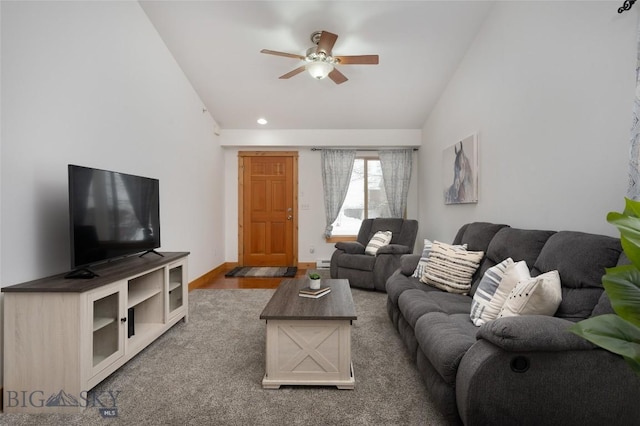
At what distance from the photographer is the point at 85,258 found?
181cm

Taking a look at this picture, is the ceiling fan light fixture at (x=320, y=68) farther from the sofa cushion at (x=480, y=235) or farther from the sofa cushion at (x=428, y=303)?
the sofa cushion at (x=428, y=303)

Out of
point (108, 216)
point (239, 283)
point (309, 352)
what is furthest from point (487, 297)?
point (239, 283)

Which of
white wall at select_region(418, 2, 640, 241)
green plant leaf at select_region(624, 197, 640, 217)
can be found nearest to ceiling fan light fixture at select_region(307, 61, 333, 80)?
white wall at select_region(418, 2, 640, 241)

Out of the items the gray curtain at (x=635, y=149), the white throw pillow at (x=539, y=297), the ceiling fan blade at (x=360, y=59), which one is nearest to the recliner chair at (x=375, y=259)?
the ceiling fan blade at (x=360, y=59)

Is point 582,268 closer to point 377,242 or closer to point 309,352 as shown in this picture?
point 309,352

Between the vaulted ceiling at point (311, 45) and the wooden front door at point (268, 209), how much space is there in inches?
33.5

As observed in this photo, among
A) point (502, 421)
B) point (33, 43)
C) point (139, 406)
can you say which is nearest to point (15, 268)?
point (139, 406)

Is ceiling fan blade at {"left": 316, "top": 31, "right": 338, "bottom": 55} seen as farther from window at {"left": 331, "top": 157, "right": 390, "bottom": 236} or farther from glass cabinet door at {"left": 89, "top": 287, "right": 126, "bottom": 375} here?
window at {"left": 331, "top": 157, "right": 390, "bottom": 236}

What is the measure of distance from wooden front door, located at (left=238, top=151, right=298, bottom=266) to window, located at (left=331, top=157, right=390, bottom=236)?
3.01 feet

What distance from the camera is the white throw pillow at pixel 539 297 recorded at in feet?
4.54

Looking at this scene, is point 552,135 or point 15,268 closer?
point 15,268

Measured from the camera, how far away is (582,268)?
4.68 ft

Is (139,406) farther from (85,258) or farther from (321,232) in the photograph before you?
(321,232)

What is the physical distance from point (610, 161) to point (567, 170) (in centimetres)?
30
